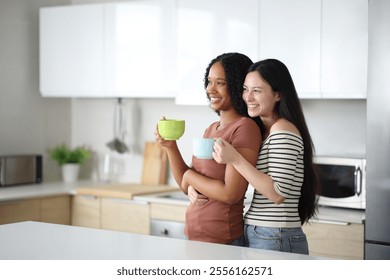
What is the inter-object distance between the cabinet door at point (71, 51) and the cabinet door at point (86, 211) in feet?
2.32

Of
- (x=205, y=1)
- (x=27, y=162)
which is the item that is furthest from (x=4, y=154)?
(x=205, y=1)

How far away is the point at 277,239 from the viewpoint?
7.01ft

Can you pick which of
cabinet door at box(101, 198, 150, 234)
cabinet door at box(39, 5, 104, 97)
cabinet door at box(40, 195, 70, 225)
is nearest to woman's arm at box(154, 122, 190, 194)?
cabinet door at box(101, 198, 150, 234)

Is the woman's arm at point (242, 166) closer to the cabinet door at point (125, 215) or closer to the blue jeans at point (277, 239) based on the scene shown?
the blue jeans at point (277, 239)

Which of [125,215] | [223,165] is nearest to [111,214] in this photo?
[125,215]

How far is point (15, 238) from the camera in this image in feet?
7.00

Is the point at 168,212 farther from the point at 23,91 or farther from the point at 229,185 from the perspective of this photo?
the point at 229,185

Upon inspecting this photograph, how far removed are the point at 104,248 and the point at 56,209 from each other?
2.39 meters

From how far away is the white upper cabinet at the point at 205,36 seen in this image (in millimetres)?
3791

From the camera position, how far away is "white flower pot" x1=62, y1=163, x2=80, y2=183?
4855mm

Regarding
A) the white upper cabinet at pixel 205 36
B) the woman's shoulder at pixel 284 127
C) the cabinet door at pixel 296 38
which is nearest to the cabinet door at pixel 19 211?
the white upper cabinet at pixel 205 36

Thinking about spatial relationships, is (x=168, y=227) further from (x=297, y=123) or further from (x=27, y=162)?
(x=297, y=123)

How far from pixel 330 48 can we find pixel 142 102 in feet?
5.46
